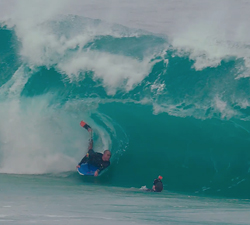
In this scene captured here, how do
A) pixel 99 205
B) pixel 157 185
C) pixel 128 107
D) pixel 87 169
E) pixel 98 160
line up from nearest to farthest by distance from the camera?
pixel 99 205
pixel 157 185
pixel 98 160
pixel 87 169
pixel 128 107

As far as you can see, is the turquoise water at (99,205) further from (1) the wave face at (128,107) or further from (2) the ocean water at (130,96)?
(1) the wave face at (128,107)

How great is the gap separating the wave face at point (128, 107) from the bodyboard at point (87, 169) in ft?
1.91

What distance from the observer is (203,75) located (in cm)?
958

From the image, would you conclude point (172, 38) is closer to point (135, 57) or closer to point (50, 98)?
point (135, 57)

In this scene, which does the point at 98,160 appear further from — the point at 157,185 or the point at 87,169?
the point at 157,185

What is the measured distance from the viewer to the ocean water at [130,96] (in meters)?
8.62

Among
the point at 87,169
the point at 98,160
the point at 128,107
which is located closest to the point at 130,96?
the point at 128,107

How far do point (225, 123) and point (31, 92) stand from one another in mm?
5164

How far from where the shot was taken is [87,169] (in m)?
8.25

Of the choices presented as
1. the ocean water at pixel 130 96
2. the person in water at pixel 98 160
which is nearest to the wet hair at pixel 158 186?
the ocean water at pixel 130 96

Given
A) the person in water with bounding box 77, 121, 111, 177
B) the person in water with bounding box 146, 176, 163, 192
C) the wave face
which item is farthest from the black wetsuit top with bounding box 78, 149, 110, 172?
the person in water with bounding box 146, 176, 163, 192

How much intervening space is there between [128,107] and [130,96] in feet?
1.02

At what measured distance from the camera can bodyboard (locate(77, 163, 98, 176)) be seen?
8188mm

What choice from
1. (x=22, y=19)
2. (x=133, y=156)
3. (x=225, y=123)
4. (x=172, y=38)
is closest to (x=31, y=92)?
(x=22, y=19)
